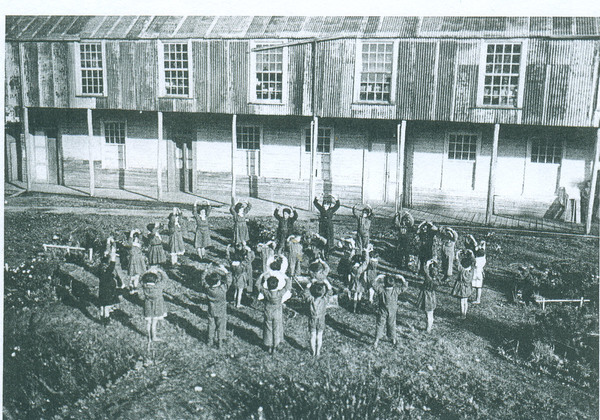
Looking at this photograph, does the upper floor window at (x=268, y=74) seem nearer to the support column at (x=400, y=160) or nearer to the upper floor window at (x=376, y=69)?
the upper floor window at (x=376, y=69)

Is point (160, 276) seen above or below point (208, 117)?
below

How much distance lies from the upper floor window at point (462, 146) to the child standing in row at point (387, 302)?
1232 centimetres

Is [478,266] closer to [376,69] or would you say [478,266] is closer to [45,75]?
[376,69]

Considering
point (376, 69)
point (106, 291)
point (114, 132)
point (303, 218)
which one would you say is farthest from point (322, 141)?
point (106, 291)

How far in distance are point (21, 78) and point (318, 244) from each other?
1588cm

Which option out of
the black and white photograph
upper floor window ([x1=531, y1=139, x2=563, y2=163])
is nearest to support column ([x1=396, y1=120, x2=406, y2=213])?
the black and white photograph

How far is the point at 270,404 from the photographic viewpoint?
8.12 metres

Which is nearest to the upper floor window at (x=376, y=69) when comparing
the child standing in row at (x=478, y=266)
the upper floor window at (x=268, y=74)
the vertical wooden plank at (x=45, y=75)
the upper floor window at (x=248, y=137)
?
the upper floor window at (x=268, y=74)

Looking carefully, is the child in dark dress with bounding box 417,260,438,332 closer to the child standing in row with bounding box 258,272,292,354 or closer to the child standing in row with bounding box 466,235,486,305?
the child standing in row with bounding box 466,235,486,305

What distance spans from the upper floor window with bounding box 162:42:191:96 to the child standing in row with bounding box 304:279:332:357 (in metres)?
13.8

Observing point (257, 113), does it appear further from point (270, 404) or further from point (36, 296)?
point (270, 404)

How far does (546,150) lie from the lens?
2038 centimetres

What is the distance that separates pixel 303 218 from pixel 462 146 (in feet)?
23.6

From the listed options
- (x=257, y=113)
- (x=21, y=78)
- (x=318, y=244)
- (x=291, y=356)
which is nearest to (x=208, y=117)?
(x=257, y=113)
